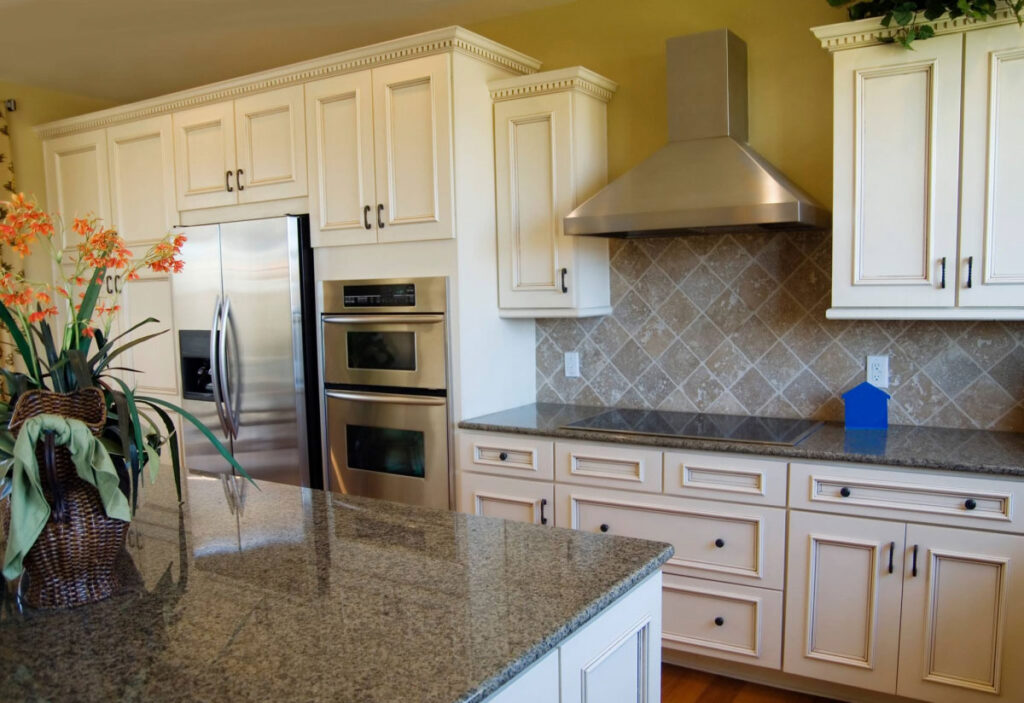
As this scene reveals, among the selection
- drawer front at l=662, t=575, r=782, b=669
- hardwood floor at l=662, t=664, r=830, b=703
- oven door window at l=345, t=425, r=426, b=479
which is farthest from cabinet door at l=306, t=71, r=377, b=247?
hardwood floor at l=662, t=664, r=830, b=703

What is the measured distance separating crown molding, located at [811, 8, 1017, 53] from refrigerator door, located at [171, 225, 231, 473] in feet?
8.62

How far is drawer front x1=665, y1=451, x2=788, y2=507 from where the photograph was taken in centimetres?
256

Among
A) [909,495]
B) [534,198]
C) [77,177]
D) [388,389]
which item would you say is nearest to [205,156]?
[77,177]

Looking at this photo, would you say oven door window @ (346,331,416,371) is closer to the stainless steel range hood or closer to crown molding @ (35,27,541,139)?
the stainless steel range hood

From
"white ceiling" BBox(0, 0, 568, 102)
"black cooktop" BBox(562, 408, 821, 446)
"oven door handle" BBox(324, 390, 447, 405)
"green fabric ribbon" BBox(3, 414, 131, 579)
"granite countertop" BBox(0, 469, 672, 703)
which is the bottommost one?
"black cooktop" BBox(562, 408, 821, 446)

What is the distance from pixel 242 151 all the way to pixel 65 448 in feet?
8.73

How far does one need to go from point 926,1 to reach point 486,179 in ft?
5.32

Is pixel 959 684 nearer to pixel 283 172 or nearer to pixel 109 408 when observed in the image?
pixel 109 408

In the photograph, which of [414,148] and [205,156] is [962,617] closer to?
[414,148]

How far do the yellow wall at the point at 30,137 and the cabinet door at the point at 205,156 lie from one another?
1182 millimetres

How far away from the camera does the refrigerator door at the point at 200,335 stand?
12.1 ft

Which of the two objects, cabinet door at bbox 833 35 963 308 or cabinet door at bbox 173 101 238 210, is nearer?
cabinet door at bbox 833 35 963 308

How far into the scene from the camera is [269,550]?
5.11 feet

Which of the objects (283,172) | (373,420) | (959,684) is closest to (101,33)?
(283,172)
